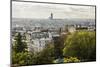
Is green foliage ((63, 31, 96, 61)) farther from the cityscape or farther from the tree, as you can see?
the tree

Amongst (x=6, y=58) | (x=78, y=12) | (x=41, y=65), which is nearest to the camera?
(x=6, y=58)

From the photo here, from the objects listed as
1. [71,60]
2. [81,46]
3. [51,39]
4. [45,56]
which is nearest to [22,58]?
[45,56]

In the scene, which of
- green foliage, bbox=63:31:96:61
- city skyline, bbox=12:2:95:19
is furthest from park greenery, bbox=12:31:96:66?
city skyline, bbox=12:2:95:19

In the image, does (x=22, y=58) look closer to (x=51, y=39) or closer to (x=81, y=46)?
(x=51, y=39)

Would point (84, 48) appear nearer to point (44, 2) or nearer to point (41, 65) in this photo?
point (41, 65)

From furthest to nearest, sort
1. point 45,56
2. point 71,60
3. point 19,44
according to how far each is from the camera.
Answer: point 71,60 → point 45,56 → point 19,44

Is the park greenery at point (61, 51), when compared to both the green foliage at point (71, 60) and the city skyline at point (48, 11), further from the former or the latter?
the city skyline at point (48, 11)

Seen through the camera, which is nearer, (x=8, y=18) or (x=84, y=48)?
(x=8, y=18)

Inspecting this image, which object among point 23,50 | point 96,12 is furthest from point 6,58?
point 96,12
